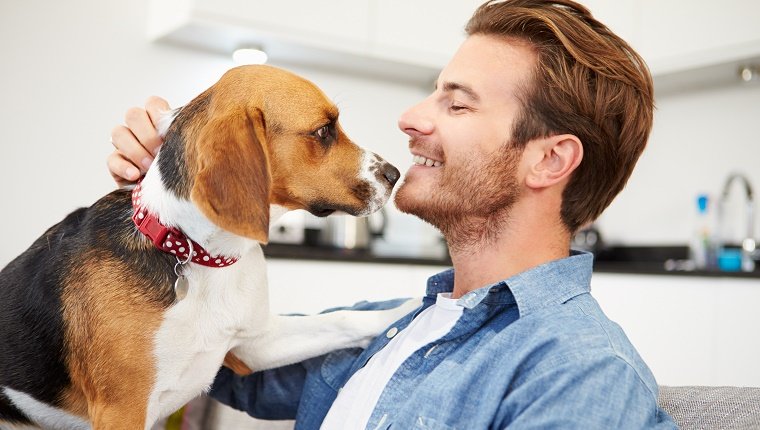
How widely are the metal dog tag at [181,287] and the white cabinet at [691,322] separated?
105 inches

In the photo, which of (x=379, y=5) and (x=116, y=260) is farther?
(x=379, y=5)

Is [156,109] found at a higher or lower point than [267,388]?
higher

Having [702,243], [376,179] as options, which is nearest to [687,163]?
[702,243]

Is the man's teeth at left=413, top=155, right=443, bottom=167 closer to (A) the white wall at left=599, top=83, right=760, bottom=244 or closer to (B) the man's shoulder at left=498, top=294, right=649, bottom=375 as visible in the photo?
(B) the man's shoulder at left=498, top=294, right=649, bottom=375

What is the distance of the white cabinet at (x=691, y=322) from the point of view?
3.45 m

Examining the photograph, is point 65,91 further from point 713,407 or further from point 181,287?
point 713,407

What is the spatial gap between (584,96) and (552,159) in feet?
0.49

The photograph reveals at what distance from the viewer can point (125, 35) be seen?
12.9 feet

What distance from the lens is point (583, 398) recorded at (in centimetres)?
116

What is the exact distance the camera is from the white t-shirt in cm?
153

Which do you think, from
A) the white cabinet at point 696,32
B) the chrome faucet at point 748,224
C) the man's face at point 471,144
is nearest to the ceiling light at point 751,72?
the white cabinet at point 696,32

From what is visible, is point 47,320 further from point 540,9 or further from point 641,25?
point 641,25

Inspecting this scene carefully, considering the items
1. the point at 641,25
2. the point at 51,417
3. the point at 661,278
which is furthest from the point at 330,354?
the point at 641,25

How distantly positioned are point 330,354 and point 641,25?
3.22 metres
